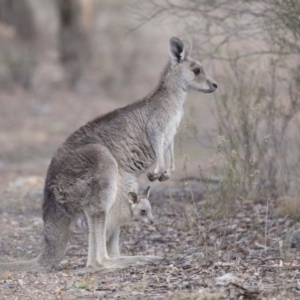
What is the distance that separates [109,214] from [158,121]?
119 cm

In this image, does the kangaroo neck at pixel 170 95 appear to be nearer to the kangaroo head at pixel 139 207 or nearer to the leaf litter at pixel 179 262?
the leaf litter at pixel 179 262

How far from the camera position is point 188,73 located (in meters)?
7.66

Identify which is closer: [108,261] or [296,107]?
[108,261]

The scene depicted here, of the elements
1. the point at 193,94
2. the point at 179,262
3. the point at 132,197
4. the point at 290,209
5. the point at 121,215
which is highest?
the point at 193,94

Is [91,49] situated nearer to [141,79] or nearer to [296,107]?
[141,79]

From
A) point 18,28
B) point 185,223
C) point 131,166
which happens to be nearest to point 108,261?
point 131,166

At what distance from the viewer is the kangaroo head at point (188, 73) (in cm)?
764

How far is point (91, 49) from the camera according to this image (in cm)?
2352

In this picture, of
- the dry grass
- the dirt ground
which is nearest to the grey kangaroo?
the dirt ground

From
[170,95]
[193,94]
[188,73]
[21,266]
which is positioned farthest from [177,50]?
[193,94]

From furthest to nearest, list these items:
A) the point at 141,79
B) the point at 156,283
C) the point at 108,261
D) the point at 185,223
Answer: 1. the point at 141,79
2. the point at 185,223
3. the point at 108,261
4. the point at 156,283

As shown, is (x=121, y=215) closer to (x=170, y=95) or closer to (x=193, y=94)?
(x=170, y=95)

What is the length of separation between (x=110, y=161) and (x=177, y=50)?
150 centimetres

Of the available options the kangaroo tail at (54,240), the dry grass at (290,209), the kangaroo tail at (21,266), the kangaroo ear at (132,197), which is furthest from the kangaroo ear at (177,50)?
the kangaroo tail at (21,266)
